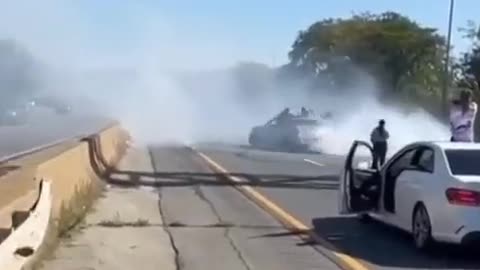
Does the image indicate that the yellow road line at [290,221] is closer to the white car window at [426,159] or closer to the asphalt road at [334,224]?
the asphalt road at [334,224]

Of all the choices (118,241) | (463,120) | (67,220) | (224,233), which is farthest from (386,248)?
(463,120)

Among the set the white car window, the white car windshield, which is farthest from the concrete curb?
the white car windshield

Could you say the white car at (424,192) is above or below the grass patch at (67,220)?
above

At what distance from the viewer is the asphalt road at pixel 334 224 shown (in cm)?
1341

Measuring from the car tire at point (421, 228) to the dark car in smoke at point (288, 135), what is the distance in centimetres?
3406

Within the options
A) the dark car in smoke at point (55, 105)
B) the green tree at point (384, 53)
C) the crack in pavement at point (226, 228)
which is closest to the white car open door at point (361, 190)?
the crack in pavement at point (226, 228)

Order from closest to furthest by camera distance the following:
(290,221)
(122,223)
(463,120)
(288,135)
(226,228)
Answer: (226,228) < (122,223) < (290,221) < (463,120) < (288,135)

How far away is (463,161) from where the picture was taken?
14.3m

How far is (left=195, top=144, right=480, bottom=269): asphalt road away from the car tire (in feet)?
0.40

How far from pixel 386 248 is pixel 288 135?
35.9 m

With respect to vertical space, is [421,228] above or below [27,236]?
below

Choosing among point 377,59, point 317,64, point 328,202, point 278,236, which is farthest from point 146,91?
point 278,236

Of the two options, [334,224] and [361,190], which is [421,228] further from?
[334,224]

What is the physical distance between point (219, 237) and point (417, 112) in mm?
53437
